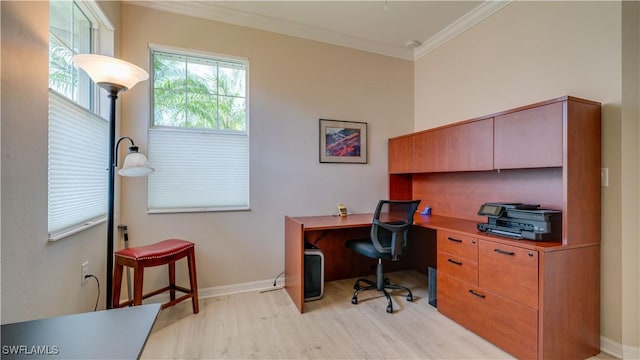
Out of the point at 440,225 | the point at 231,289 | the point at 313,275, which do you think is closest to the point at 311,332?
the point at 313,275

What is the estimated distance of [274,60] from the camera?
298 centimetres

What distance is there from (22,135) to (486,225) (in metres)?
2.93

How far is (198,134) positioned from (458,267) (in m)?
2.71

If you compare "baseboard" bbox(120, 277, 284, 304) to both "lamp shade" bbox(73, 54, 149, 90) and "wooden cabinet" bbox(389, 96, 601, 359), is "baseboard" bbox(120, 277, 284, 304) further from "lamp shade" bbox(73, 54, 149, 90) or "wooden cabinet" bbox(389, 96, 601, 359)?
"lamp shade" bbox(73, 54, 149, 90)

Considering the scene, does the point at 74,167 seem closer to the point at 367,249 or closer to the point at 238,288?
the point at 238,288

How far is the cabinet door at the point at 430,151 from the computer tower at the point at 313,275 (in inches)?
59.0

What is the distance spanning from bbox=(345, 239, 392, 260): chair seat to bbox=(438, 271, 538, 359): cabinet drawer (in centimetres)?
51

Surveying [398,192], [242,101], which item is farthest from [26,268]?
[398,192]

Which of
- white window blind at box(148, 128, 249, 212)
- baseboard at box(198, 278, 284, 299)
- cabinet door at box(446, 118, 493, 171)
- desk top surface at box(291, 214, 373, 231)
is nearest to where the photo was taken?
cabinet door at box(446, 118, 493, 171)

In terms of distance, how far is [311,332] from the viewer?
2123 millimetres

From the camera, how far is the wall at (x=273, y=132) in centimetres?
255

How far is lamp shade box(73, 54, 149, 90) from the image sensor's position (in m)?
1.61

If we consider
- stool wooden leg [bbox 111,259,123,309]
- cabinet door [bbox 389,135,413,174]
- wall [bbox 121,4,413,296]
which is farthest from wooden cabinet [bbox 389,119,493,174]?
stool wooden leg [bbox 111,259,123,309]

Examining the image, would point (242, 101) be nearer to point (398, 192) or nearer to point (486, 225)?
point (398, 192)
